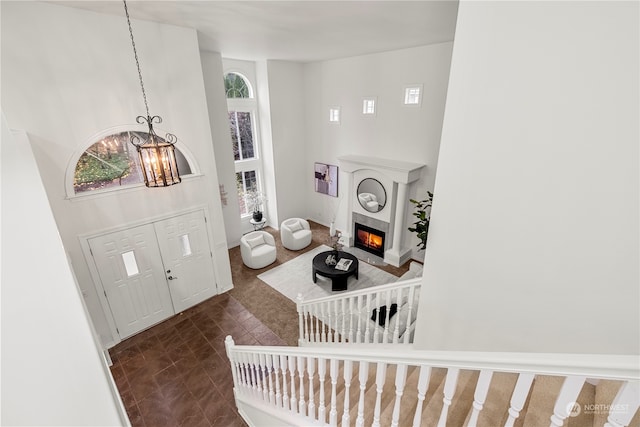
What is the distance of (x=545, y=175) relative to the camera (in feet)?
5.23

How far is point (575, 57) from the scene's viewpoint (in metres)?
1.39

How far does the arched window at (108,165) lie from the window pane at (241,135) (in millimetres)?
3507

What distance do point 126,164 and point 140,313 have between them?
2.46m

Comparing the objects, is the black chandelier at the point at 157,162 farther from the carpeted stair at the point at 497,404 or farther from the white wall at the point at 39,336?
the carpeted stair at the point at 497,404

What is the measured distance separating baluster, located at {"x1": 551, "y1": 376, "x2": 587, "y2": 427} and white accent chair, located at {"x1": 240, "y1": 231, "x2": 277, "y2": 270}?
6002mm

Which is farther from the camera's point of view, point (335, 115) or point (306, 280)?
point (335, 115)

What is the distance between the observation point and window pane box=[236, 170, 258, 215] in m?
8.13

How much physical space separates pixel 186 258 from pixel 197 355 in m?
1.61

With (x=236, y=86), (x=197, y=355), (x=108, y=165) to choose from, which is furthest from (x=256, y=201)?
(x=197, y=355)

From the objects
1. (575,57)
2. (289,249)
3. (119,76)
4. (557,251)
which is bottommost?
(289,249)

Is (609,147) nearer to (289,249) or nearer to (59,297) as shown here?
(59,297)

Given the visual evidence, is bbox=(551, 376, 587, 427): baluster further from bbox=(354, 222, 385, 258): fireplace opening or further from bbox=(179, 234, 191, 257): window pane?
bbox=(354, 222, 385, 258): fireplace opening

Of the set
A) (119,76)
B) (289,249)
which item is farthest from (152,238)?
(289,249)

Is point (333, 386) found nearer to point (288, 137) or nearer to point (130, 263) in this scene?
point (130, 263)
